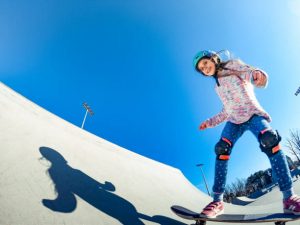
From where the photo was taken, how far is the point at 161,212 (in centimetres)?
260

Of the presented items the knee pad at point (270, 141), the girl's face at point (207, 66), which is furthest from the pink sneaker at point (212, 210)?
the girl's face at point (207, 66)

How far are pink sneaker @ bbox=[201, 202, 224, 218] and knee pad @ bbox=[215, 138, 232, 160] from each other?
571mm

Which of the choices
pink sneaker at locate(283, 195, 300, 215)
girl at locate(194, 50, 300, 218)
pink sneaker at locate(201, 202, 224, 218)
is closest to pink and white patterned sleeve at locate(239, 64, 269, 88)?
girl at locate(194, 50, 300, 218)

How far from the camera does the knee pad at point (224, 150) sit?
8.45 ft

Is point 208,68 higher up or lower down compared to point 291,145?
lower down

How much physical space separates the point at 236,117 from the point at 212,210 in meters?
1.19

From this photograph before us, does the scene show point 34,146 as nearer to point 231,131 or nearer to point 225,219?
point 225,219

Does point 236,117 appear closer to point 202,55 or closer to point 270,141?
point 270,141

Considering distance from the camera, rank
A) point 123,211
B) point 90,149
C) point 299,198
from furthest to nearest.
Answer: point 90,149 → point 123,211 → point 299,198

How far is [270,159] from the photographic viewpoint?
85.3 inches

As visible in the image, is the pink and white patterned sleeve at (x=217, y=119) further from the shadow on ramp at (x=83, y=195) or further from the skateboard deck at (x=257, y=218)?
the shadow on ramp at (x=83, y=195)

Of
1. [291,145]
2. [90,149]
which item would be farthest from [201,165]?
[90,149]

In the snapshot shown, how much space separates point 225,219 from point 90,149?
8.74ft

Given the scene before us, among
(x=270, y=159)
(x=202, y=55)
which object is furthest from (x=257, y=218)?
(x=202, y=55)
